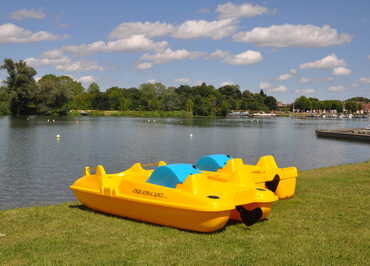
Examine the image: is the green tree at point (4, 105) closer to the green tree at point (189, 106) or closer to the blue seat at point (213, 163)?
the green tree at point (189, 106)

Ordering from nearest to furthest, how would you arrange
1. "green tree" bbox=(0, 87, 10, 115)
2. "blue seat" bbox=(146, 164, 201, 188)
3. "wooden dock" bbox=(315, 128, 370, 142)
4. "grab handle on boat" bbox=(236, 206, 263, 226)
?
"grab handle on boat" bbox=(236, 206, 263, 226) < "blue seat" bbox=(146, 164, 201, 188) < "wooden dock" bbox=(315, 128, 370, 142) < "green tree" bbox=(0, 87, 10, 115)

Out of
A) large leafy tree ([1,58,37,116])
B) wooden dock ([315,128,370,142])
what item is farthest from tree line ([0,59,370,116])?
wooden dock ([315,128,370,142])

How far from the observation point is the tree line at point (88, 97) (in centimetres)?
9156

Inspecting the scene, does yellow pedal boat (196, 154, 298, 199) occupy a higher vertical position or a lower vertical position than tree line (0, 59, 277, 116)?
lower

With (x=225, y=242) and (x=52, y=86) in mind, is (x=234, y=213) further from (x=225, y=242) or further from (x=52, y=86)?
(x=52, y=86)

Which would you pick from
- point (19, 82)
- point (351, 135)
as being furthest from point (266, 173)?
point (19, 82)

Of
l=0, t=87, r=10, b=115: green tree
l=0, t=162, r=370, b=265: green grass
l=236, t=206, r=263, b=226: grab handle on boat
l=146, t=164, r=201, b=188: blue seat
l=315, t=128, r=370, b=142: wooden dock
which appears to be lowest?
l=315, t=128, r=370, b=142: wooden dock

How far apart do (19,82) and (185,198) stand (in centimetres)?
9356

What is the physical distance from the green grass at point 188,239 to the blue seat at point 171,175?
0.93 m

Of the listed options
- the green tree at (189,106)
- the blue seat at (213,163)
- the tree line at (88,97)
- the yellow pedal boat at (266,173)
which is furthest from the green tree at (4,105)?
the yellow pedal boat at (266,173)

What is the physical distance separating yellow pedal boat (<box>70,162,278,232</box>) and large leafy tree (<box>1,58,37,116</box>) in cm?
8993

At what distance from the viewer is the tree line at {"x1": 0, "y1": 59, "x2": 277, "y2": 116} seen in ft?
300

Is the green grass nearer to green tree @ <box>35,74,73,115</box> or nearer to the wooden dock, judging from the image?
the wooden dock

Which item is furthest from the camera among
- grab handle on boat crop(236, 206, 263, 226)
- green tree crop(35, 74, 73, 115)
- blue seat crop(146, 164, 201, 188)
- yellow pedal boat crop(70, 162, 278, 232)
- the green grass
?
green tree crop(35, 74, 73, 115)
